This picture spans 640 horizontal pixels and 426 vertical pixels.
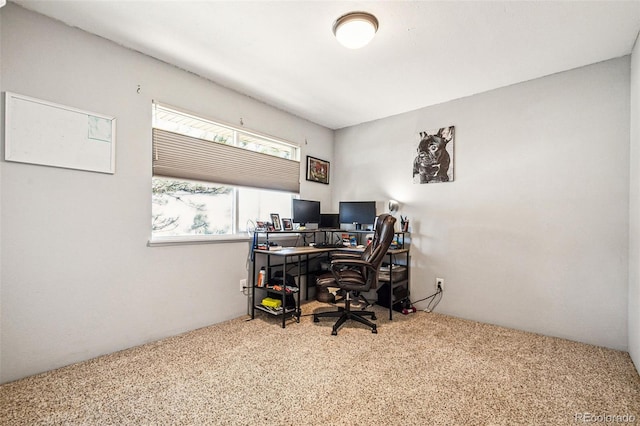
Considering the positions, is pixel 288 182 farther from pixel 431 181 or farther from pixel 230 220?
pixel 431 181

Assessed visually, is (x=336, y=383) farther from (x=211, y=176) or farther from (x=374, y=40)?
(x=374, y=40)

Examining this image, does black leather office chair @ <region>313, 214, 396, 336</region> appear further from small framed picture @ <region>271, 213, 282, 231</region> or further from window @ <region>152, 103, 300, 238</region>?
window @ <region>152, 103, 300, 238</region>

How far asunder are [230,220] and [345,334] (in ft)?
5.48

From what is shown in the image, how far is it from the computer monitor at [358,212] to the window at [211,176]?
0.80 metres

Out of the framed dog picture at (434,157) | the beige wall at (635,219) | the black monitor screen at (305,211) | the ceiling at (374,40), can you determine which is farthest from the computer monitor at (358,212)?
the beige wall at (635,219)

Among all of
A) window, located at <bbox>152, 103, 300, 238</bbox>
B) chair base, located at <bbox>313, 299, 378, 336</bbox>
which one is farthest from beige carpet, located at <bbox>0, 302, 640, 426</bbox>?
window, located at <bbox>152, 103, 300, 238</bbox>

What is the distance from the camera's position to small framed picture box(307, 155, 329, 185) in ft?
12.8

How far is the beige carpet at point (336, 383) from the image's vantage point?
1.53 meters

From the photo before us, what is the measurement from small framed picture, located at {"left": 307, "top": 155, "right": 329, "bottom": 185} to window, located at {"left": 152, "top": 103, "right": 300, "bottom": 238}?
35 centimetres

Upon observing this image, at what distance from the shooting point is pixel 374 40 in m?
2.13

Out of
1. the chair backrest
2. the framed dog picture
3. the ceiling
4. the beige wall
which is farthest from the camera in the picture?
the framed dog picture

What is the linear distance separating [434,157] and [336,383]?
2.65m

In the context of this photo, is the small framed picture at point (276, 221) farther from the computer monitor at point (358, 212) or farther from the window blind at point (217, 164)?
the computer monitor at point (358, 212)

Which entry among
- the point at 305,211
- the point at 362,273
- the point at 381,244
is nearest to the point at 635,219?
the point at 381,244
